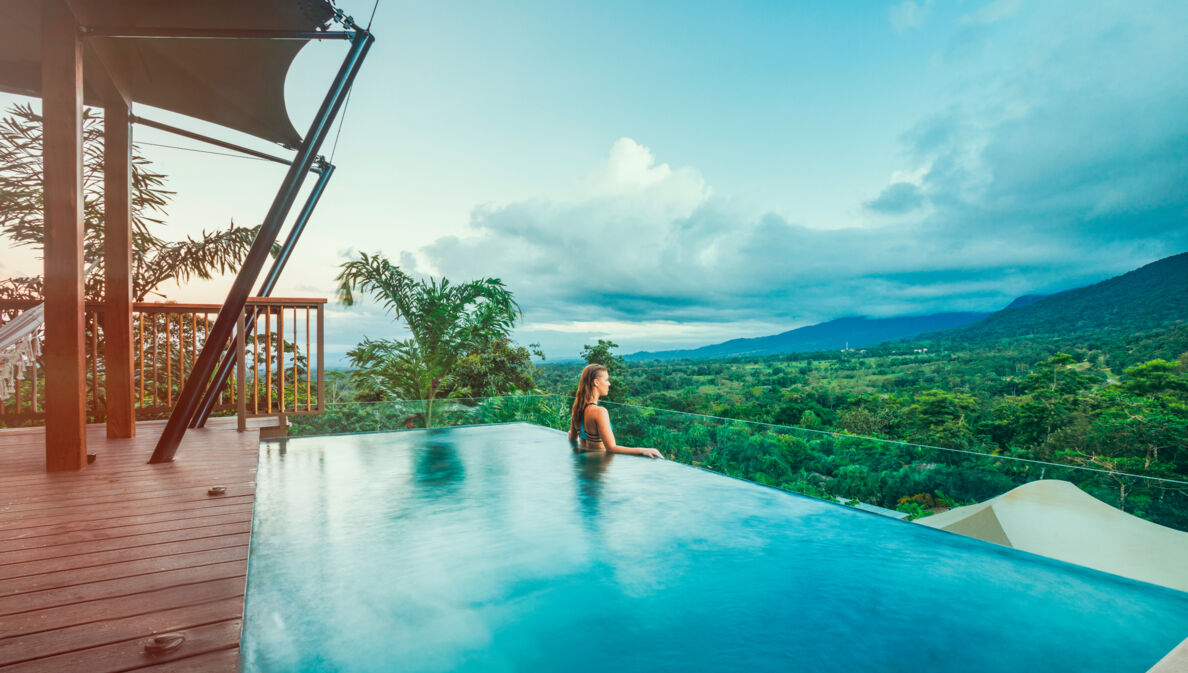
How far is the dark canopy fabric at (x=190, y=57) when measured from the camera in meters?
3.64

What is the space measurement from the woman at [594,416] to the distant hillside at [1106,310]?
23.0 metres

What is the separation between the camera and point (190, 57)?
4.39 metres

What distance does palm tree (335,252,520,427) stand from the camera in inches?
364

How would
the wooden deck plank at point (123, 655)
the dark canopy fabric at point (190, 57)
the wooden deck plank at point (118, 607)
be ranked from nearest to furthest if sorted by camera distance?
the wooden deck plank at point (123, 655), the wooden deck plank at point (118, 607), the dark canopy fabric at point (190, 57)

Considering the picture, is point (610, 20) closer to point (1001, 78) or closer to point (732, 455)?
point (732, 455)

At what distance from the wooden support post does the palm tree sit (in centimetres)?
610

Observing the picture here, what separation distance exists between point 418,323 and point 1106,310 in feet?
85.9

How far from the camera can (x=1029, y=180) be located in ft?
81.9

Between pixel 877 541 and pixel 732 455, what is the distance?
93.4 inches

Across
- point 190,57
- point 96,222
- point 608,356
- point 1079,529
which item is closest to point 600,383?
point 1079,529

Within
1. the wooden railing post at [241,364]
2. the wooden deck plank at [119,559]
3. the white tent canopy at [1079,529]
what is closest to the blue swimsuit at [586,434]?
the white tent canopy at [1079,529]

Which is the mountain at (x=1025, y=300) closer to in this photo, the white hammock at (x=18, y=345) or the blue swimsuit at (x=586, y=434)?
the blue swimsuit at (x=586, y=434)

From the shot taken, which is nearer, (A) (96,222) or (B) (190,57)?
(B) (190,57)

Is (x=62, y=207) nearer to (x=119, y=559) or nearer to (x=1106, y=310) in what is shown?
(x=119, y=559)
